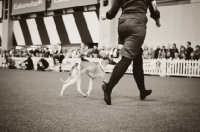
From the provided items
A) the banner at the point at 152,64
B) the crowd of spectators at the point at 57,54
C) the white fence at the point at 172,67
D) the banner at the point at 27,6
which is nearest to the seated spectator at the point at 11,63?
the crowd of spectators at the point at 57,54

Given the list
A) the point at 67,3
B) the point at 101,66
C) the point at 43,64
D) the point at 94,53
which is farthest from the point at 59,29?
the point at 101,66

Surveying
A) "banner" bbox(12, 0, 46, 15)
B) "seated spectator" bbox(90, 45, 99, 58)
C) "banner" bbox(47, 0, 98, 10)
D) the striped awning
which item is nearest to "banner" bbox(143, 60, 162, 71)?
"seated spectator" bbox(90, 45, 99, 58)

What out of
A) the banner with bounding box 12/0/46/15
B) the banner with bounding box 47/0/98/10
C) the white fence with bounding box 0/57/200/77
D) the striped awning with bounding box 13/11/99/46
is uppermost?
the banner with bounding box 12/0/46/15

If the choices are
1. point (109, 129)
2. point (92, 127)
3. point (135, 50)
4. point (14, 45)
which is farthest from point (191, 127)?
point (14, 45)

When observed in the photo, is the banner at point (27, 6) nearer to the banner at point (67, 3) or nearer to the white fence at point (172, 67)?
the banner at point (67, 3)

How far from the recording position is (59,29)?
21.6 metres

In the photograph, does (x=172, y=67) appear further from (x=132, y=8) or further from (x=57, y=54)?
(x=132, y=8)

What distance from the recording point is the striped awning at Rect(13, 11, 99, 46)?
1923cm

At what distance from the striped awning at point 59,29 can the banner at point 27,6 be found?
1.09m

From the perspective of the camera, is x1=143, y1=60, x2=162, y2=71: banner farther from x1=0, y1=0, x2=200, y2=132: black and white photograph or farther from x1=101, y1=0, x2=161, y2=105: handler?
x1=101, y1=0, x2=161, y2=105: handler

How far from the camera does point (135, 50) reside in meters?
3.14

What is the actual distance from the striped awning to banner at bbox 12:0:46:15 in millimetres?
1089

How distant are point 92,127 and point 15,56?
2084 cm

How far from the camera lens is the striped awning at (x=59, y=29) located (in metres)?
19.2
